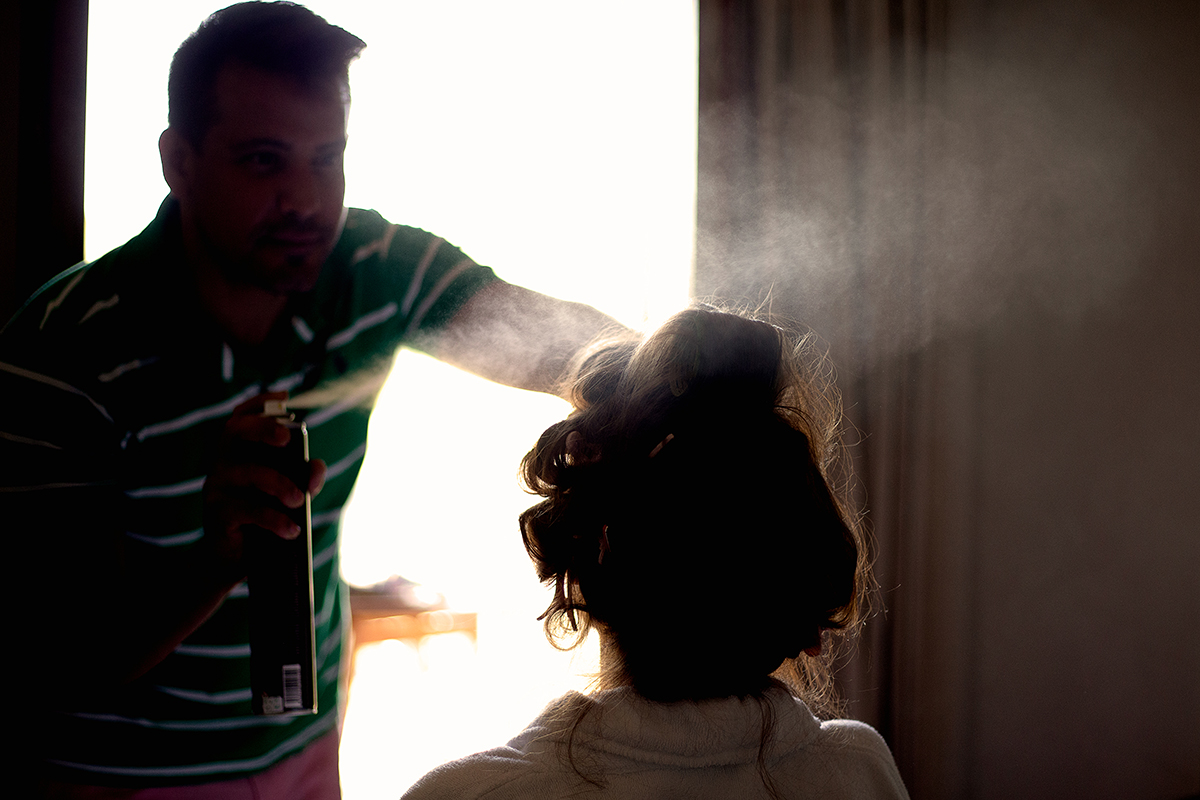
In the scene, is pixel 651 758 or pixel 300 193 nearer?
pixel 651 758

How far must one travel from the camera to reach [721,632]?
646 mm

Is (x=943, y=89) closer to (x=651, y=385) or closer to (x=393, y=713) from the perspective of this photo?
(x=651, y=385)

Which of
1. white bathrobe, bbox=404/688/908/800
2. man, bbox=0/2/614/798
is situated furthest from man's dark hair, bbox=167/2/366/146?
white bathrobe, bbox=404/688/908/800

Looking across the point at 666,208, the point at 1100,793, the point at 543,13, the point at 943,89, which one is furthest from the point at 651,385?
the point at 1100,793

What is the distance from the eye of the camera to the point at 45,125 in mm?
739

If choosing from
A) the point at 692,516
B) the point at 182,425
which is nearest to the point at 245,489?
the point at 182,425

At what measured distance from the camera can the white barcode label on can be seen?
26.7 inches

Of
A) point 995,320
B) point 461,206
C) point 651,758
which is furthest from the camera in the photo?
point 995,320

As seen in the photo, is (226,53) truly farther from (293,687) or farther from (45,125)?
(293,687)

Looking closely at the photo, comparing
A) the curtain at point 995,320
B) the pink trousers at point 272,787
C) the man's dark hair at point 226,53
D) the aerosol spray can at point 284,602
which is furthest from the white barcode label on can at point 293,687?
the curtain at point 995,320

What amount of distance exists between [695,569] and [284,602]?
360 millimetres

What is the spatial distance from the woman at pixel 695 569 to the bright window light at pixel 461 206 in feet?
0.35

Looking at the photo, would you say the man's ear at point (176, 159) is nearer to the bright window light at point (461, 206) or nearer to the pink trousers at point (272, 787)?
the bright window light at point (461, 206)

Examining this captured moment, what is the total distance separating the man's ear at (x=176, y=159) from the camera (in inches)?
27.5
